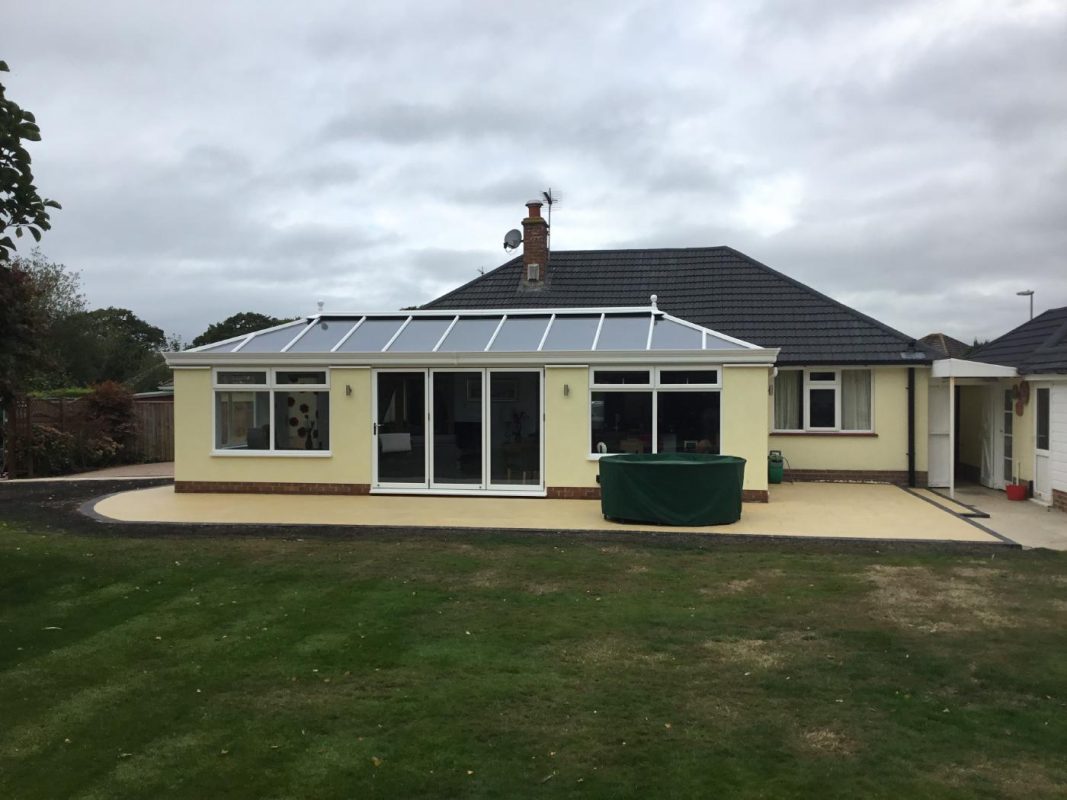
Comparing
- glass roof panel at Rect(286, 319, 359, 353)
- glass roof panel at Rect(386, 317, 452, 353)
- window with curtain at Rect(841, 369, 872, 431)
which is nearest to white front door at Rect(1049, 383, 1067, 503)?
window with curtain at Rect(841, 369, 872, 431)

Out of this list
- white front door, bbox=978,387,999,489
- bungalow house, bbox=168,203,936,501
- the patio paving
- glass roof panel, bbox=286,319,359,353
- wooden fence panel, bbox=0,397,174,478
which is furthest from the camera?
wooden fence panel, bbox=0,397,174,478

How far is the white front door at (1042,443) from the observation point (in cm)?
1341

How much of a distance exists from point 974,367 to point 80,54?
15.6 m

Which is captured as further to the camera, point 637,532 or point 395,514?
point 395,514

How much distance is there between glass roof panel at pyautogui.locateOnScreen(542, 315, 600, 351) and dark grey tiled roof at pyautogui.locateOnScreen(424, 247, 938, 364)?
4111mm

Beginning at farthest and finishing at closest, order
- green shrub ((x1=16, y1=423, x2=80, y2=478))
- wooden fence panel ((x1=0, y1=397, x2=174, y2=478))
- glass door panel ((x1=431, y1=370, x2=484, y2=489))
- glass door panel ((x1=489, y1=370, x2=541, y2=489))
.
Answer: green shrub ((x1=16, y1=423, x2=80, y2=478))
wooden fence panel ((x1=0, y1=397, x2=174, y2=478))
glass door panel ((x1=431, y1=370, x2=484, y2=489))
glass door panel ((x1=489, y1=370, x2=541, y2=489))

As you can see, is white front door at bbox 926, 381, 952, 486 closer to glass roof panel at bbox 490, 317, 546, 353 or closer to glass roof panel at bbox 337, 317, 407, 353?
glass roof panel at bbox 490, 317, 546, 353

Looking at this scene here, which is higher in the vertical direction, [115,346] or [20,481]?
[115,346]

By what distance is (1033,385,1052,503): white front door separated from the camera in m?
13.4

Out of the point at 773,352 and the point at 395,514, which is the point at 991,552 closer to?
the point at 773,352

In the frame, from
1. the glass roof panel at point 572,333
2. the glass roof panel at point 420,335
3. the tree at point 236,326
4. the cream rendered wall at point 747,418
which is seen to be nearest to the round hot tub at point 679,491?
the cream rendered wall at point 747,418

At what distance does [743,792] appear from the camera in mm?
4059

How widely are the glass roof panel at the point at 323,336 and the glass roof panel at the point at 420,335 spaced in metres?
1.24

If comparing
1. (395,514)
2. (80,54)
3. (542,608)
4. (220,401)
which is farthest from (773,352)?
(80,54)
